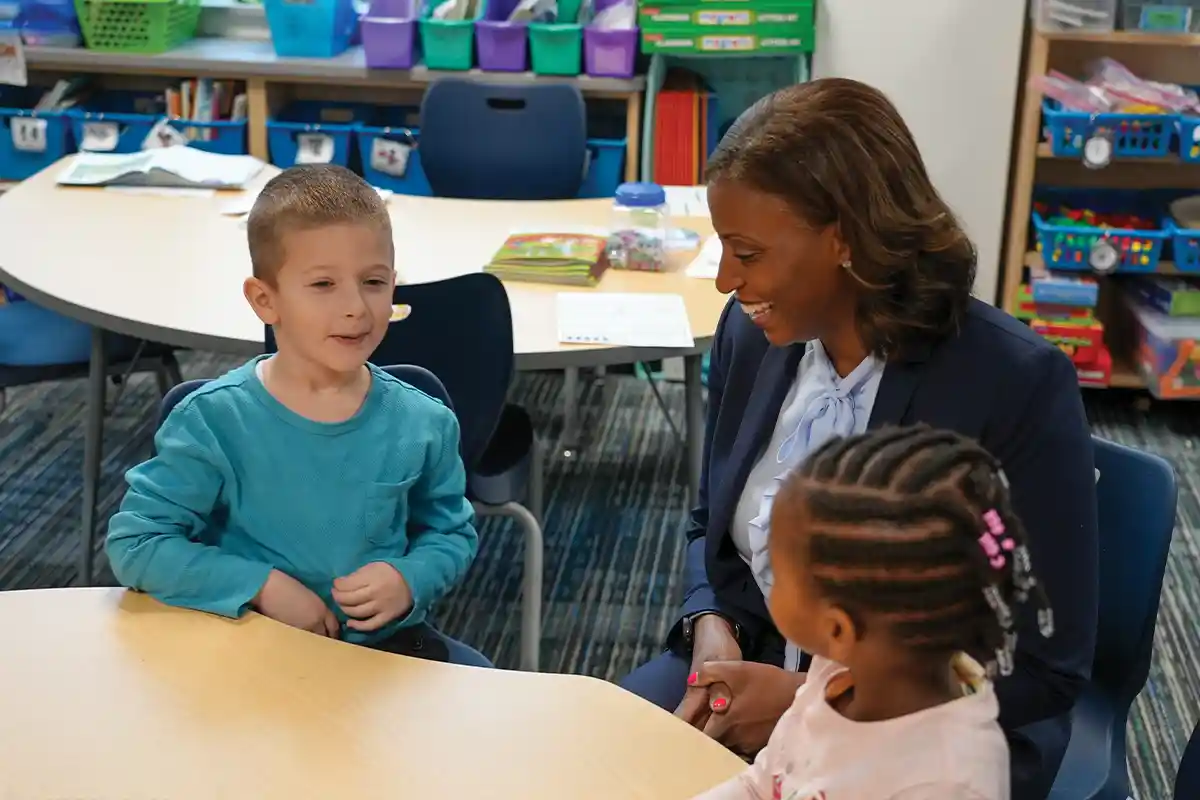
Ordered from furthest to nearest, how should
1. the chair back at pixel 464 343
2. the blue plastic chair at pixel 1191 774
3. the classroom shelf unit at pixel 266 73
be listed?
the classroom shelf unit at pixel 266 73
the chair back at pixel 464 343
the blue plastic chair at pixel 1191 774

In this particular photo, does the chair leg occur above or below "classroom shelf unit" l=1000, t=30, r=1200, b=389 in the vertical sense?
below

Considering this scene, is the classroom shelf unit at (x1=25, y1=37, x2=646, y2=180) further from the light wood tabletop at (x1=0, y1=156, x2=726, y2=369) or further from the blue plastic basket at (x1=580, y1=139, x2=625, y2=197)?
the light wood tabletop at (x1=0, y1=156, x2=726, y2=369)

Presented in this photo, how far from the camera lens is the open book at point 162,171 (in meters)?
3.03

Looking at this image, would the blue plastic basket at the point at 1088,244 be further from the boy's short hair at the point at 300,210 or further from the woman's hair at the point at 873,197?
the boy's short hair at the point at 300,210

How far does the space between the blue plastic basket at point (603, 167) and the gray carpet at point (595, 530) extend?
58cm

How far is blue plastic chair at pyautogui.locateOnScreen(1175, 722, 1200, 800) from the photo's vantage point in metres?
1.32

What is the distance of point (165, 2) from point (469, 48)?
0.91m

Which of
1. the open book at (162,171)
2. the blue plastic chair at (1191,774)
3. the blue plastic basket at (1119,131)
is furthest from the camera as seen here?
the blue plastic basket at (1119,131)

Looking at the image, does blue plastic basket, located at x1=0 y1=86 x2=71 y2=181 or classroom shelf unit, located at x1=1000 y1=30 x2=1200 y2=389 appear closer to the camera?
classroom shelf unit, located at x1=1000 y1=30 x2=1200 y2=389

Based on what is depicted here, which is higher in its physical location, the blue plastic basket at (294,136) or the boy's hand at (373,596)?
the blue plastic basket at (294,136)

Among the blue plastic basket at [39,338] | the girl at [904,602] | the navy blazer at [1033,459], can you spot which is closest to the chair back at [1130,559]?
the navy blazer at [1033,459]

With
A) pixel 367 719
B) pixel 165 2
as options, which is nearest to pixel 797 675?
pixel 367 719

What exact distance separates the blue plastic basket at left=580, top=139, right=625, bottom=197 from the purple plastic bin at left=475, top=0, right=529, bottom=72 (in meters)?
0.32

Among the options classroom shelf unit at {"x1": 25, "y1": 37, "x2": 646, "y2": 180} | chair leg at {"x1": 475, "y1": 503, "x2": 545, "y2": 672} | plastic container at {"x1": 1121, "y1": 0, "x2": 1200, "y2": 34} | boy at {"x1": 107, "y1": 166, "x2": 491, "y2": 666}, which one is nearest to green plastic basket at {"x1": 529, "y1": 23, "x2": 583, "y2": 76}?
classroom shelf unit at {"x1": 25, "y1": 37, "x2": 646, "y2": 180}
